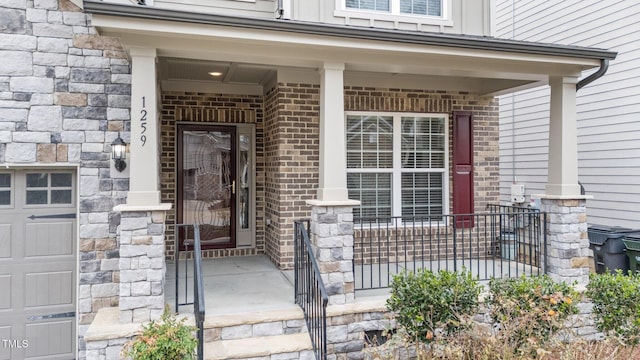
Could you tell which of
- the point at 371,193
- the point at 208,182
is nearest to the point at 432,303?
the point at 371,193

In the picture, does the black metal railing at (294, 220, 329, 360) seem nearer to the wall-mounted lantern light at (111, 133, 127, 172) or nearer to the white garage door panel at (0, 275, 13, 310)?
the wall-mounted lantern light at (111, 133, 127, 172)

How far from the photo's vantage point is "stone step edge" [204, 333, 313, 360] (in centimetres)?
396

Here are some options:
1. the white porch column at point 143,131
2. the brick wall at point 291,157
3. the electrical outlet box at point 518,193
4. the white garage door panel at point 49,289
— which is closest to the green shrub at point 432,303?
the brick wall at point 291,157

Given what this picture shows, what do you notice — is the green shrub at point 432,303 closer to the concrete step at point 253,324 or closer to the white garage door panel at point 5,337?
the concrete step at point 253,324

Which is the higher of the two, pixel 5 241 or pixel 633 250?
pixel 5 241

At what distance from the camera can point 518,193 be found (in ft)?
28.9

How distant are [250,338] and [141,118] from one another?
235 centimetres

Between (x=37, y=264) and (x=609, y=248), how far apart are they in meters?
7.37

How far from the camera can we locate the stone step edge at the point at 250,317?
4215 millimetres

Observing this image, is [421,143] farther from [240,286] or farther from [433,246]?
[240,286]

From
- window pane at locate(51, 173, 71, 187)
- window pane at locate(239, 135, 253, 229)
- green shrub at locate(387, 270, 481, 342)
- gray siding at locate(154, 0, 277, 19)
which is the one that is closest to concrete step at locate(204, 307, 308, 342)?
green shrub at locate(387, 270, 481, 342)

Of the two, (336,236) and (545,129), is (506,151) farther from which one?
(336,236)

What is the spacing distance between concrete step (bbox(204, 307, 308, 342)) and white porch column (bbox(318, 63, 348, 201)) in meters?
1.26

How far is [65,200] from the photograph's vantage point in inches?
193
